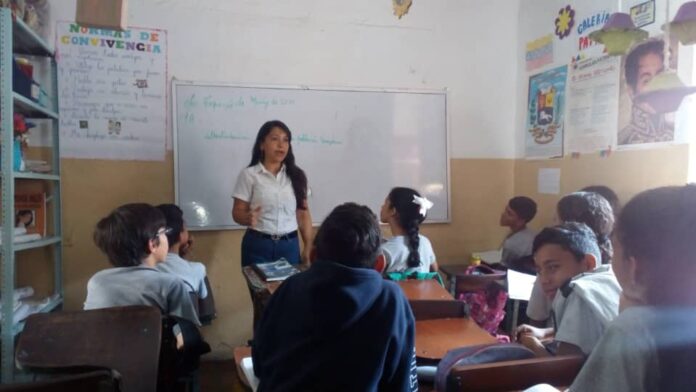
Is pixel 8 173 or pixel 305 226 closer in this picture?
pixel 8 173

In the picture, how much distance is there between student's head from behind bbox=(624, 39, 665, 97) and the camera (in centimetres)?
227

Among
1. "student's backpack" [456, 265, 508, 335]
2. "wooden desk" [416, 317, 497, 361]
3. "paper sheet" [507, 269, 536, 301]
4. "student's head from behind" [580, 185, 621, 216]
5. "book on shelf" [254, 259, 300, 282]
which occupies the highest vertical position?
"student's head from behind" [580, 185, 621, 216]

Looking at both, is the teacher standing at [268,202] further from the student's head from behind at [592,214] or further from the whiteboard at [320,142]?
the student's head from behind at [592,214]

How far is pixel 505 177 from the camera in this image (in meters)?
3.55

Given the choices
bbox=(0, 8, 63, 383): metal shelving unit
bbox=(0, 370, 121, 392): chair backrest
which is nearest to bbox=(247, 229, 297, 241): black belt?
bbox=(0, 8, 63, 383): metal shelving unit

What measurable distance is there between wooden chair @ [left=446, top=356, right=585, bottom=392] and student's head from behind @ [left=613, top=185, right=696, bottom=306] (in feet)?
1.11

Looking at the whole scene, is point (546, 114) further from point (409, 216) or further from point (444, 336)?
point (444, 336)

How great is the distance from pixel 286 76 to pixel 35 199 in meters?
1.67

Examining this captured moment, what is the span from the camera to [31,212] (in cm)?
259

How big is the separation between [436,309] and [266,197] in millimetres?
1288

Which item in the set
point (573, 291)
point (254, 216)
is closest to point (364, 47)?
point (254, 216)

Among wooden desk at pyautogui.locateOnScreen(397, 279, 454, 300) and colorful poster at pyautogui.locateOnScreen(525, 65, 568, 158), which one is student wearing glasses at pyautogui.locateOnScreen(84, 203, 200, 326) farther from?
colorful poster at pyautogui.locateOnScreen(525, 65, 568, 158)

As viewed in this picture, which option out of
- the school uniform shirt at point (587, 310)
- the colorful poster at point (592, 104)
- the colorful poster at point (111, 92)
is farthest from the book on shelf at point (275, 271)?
the colorful poster at point (592, 104)

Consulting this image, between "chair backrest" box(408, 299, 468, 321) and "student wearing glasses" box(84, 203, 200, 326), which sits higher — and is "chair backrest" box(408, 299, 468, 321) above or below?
below
